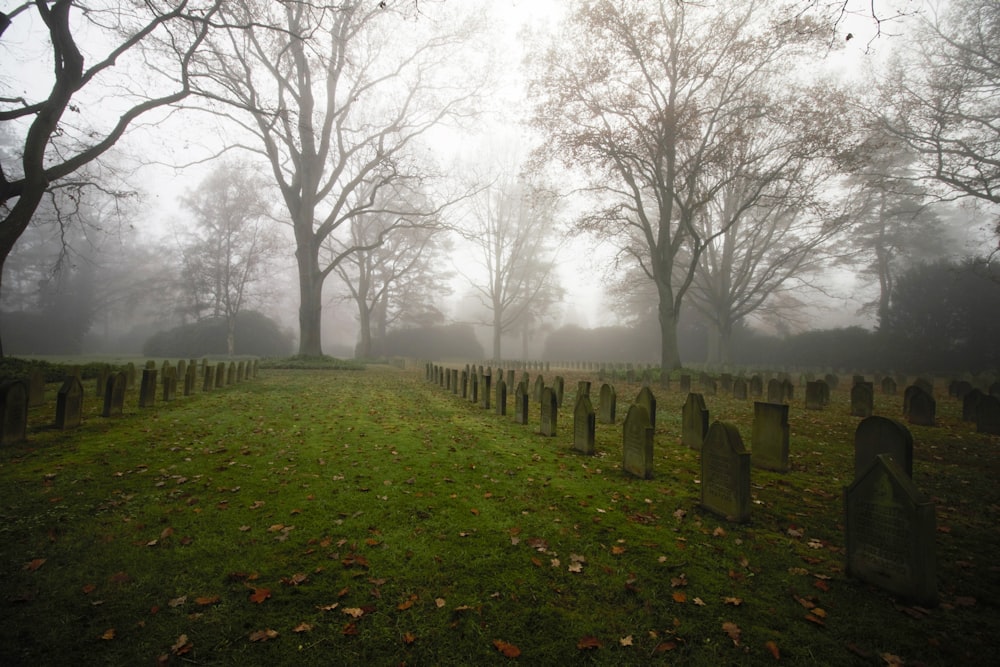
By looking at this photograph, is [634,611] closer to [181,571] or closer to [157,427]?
[181,571]

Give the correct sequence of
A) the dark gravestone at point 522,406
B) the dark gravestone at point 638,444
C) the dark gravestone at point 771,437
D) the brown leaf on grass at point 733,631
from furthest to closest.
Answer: the dark gravestone at point 522,406, the dark gravestone at point 771,437, the dark gravestone at point 638,444, the brown leaf on grass at point 733,631

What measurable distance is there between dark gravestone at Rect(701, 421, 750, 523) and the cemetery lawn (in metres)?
0.14

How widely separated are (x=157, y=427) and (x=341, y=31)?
19.8 meters

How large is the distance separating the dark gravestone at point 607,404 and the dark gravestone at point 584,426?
6.83ft

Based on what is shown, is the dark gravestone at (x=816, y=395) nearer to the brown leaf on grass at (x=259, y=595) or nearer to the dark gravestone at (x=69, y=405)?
the brown leaf on grass at (x=259, y=595)

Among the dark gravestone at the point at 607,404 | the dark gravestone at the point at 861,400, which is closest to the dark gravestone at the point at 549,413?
the dark gravestone at the point at 607,404

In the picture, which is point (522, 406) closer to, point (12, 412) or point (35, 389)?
point (12, 412)

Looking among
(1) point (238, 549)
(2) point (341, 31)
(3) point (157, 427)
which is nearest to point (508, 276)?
(2) point (341, 31)

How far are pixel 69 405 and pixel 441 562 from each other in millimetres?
6602

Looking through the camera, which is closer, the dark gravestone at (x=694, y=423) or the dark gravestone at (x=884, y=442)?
the dark gravestone at (x=884, y=442)

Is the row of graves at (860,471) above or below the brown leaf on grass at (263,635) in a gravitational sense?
above

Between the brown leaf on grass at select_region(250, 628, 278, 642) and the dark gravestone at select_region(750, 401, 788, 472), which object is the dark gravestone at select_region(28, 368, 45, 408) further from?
the dark gravestone at select_region(750, 401, 788, 472)

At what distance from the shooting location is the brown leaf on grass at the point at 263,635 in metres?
2.36

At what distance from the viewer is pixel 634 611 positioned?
2654 mm
